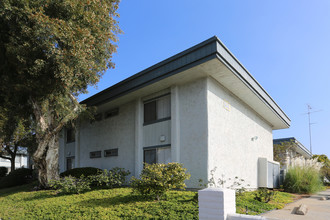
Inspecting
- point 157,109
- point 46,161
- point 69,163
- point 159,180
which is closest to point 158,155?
point 157,109

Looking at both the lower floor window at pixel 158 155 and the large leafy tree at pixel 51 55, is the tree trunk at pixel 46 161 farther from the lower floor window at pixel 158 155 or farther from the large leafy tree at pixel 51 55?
the lower floor window at pixel 158 155

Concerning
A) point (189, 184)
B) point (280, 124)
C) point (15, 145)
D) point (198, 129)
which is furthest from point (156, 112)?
point (15, 145)

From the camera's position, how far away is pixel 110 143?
15.2m

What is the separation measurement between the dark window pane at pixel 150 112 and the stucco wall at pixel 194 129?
5.74ft

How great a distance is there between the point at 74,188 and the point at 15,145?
15131mm

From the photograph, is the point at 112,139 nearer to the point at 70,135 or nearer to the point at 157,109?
the point at 157,109

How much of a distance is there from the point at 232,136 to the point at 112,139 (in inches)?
282

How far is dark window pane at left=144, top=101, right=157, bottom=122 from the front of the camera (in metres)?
12.5

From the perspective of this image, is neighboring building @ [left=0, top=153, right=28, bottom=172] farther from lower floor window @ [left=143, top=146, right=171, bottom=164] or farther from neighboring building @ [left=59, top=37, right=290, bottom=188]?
lower floor window @ [left=143, top=146, right=171, bottom=164]

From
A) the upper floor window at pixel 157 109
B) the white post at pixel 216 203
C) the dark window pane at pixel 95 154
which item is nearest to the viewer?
the white post at pixel 216 203

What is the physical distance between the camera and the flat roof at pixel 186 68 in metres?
8.98

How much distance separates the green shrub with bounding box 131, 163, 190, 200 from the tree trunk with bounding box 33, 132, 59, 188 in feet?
19.3

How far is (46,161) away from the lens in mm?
11984

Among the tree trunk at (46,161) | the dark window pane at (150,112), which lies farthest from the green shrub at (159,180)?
the tree trunk at (46,161)
